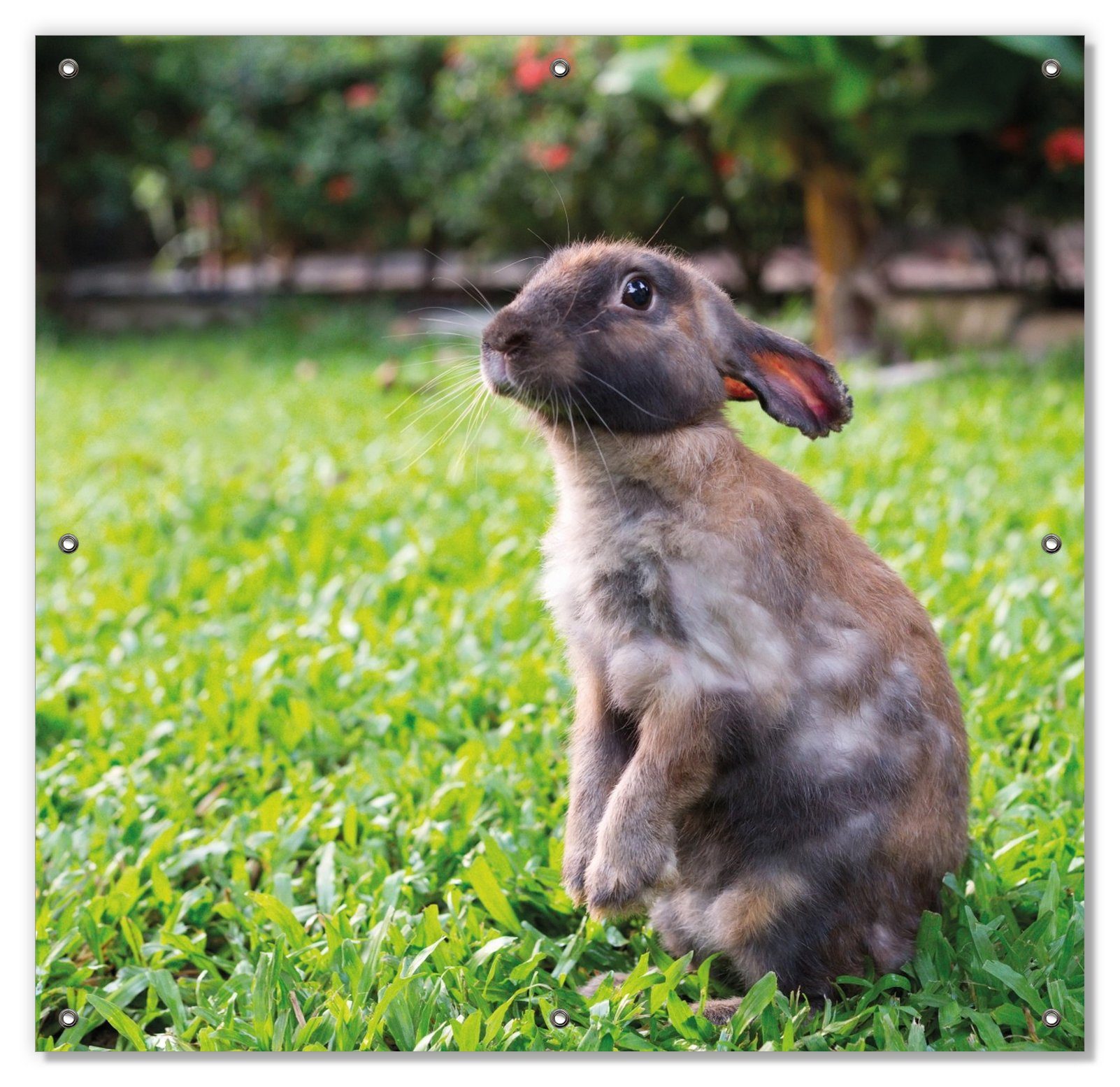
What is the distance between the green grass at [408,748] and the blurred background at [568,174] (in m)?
1.47

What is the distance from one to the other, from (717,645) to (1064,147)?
501cm

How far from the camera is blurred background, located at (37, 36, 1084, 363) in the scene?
6.36m

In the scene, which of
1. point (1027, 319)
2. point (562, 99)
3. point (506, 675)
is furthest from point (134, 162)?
point (506, 675)

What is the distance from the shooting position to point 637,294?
2.11 metres

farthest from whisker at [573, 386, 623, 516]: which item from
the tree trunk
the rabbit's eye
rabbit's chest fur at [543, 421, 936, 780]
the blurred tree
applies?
the tree trunk

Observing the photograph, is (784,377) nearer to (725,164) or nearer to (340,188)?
(725,164)

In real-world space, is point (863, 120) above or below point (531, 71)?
below

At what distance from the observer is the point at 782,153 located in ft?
23.4

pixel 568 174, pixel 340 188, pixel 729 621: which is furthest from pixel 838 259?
pixel 729 621

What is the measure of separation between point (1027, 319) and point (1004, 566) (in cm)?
342

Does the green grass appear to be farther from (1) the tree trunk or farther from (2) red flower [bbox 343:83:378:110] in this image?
(2) red flower [bbox 343:83:378:110]

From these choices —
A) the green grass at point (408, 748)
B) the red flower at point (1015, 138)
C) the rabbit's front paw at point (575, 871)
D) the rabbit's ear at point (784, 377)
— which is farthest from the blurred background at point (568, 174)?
the rabbit's front paw at point (575, 871)

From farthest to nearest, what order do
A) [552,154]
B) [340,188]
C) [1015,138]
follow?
[340,188] < [552,154] < [1015,138]

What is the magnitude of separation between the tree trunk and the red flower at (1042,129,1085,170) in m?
1.32
